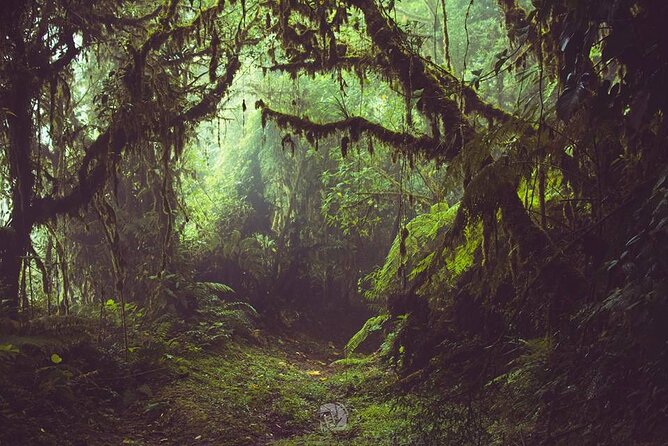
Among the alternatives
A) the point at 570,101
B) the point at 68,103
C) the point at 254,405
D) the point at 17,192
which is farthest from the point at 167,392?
the point at 570,101

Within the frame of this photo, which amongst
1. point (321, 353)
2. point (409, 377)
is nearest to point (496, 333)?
point (409, 377)

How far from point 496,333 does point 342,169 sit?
7023 mm

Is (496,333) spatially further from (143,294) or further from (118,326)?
(143,294)

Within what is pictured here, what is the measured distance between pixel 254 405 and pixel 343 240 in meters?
6.41

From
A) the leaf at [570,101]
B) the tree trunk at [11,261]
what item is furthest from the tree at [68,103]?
the leaf at [570,101]

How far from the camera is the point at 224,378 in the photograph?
316 inches

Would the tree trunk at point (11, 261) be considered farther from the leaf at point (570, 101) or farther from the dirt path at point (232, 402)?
the leaf at point (570, 101)

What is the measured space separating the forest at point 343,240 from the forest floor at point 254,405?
0.15 feet

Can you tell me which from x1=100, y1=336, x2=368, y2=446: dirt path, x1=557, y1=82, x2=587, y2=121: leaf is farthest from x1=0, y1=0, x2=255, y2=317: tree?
x1=557, y1=82, x2=587, y2=121: leaf

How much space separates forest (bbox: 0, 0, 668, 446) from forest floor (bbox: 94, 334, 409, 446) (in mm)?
45

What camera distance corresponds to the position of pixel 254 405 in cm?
690

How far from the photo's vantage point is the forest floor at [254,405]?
5715 millimetres

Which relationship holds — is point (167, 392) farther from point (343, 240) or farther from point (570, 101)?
point (343, 240)

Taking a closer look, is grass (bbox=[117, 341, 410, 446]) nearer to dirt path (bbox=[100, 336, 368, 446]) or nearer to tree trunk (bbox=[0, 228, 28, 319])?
Answer: dirt path (bbox=[100, 336, 368, 446])
